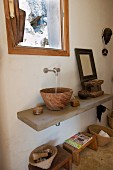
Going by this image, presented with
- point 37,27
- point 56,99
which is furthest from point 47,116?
point 37,27

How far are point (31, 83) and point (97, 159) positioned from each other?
1092mm

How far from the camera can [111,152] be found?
156 centimetres

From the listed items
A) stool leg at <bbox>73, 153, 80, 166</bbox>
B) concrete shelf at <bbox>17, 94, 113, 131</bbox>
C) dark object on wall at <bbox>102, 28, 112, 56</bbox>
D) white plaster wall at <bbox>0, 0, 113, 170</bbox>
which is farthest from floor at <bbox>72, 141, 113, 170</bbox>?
dark object on wall at <bbox>102, 28, 112, 56</bbox>

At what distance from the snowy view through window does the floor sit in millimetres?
1246

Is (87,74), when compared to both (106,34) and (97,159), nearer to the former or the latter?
(106,34)

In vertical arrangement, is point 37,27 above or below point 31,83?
above

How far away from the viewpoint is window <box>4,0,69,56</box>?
1.05 m

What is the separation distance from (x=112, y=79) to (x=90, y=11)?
1122mm

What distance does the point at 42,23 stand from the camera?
129 cm

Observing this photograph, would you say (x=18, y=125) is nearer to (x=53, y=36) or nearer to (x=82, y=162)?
(x=82, y=162)

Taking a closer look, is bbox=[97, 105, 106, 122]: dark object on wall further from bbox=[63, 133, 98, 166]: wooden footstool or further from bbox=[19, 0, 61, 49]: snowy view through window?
bbox=[19, 0, 61, 49]: snowy view through window

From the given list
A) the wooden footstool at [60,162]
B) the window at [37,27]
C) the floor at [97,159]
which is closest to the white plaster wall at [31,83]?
the window at [37,27]

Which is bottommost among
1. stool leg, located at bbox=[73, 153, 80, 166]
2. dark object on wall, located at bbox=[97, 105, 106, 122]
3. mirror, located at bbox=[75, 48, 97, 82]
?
stool leg, located at bbox=[73, 153, 80, 166]

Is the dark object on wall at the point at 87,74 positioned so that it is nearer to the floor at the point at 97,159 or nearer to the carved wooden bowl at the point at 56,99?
the carved wooden bowl at the point at 56,99
